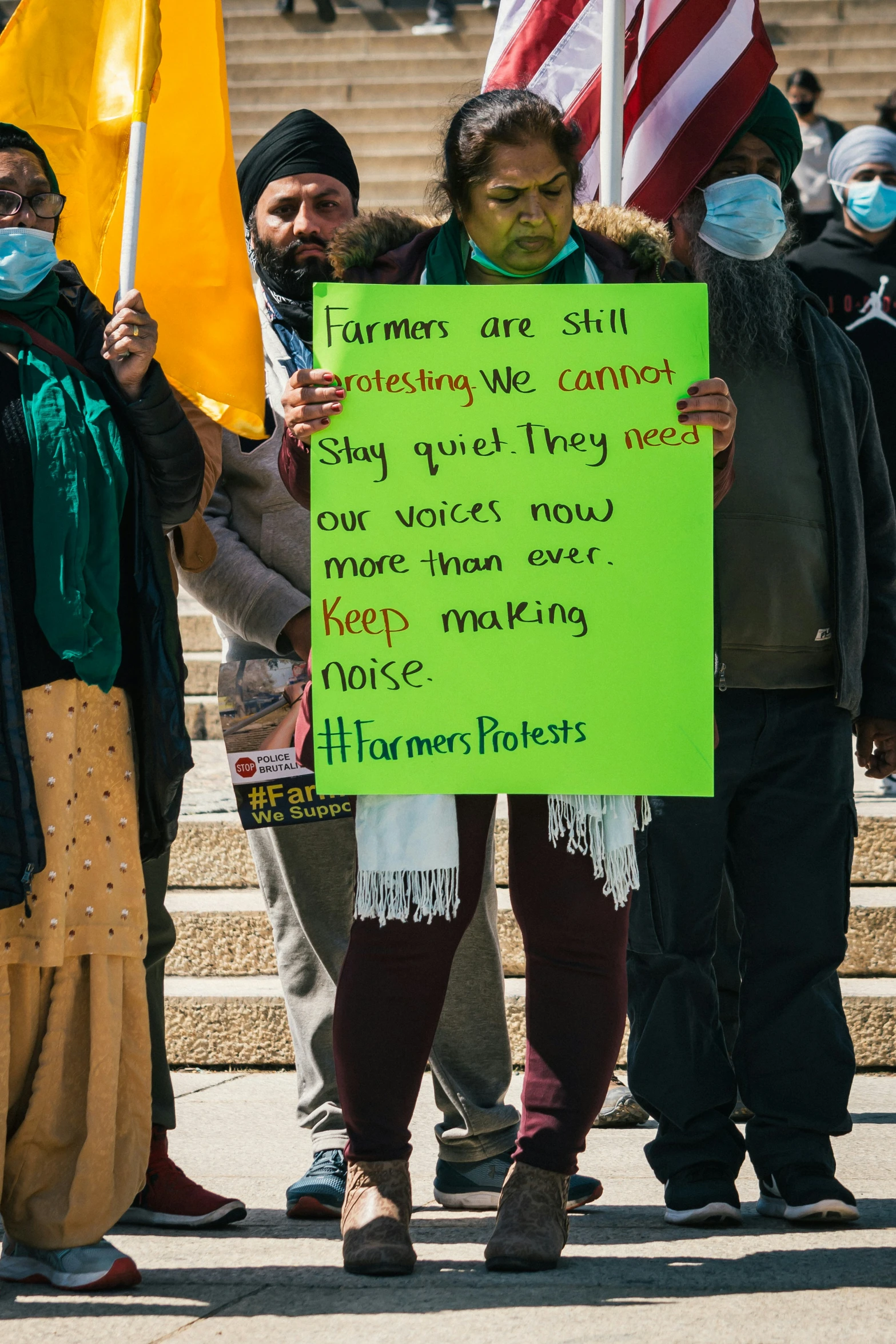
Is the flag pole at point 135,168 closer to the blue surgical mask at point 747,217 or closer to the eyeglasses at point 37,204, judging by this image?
the eyeglasses at point 37,204

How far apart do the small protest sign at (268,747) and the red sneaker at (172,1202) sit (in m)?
0.66

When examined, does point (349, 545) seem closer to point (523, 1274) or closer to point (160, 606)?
point (160, 606)

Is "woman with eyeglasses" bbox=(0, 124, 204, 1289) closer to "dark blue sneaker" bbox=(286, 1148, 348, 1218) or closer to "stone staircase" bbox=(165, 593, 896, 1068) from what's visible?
"dark blue sneaker" bbox=(286, 1148, 348, 1218)

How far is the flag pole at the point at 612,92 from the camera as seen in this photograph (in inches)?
161

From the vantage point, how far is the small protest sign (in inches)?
131

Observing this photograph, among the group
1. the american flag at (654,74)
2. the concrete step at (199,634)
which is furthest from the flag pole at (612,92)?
the concrete step at (199,634)

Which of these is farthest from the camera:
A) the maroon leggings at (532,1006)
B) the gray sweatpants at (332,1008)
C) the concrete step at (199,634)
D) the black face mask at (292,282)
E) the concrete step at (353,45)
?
the concrete step at (353,45)

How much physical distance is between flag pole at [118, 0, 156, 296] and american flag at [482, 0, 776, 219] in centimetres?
114

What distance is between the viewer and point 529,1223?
280 centimetres

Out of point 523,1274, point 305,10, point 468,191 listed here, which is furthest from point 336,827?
point 305,10

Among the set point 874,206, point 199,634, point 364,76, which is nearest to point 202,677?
point 199,634

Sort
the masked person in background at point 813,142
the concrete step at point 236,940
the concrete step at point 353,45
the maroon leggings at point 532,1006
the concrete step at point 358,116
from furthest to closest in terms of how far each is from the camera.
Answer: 1. the concrete step at point 353,45
2. the concrete step at point 358,116
3. the masked person in background at point 813,142
4. the concrete step at point 236,940
5. the maroon leggings at point 532,1006

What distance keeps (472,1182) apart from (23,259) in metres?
1.99

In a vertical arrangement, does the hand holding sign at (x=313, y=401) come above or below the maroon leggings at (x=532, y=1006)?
above
